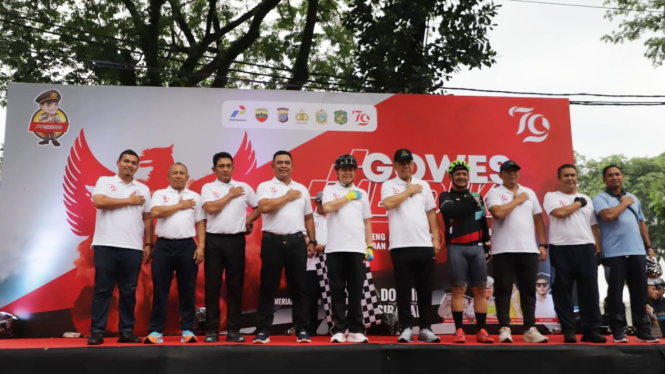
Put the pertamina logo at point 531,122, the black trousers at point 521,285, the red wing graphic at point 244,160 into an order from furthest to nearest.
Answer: the pertamina logo at point 531,122
the red wing graphic at point 244,160
the black trousers at point 521,285

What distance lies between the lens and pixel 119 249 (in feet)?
15.0

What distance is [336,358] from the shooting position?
4215 millimetres

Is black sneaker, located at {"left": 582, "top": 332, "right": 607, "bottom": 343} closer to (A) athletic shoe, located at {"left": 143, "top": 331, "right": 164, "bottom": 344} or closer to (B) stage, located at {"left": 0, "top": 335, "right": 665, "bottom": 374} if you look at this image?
(B) stage, located at {"left": 0, "top": 335, "right": 665, "bottom": 374}

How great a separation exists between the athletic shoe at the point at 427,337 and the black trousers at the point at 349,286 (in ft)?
1.55

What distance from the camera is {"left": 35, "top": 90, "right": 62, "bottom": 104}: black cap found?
5.69m

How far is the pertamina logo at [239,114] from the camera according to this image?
231 inches

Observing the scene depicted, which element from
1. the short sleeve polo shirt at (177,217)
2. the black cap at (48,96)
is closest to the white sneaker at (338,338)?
the short sleeve polo shirt at (177,217)

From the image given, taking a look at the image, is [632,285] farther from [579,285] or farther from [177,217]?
[177,217]

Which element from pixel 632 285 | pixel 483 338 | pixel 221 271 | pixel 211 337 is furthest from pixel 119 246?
pixel 632 285

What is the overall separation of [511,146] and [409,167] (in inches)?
69.9

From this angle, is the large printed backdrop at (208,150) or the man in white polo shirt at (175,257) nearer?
the man in white polo shirt at (175,257)

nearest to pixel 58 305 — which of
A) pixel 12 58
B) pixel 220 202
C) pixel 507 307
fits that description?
pixel 220 202

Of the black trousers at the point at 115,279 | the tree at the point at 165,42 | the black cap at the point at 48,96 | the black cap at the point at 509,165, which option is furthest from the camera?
the tree at the point at 165,42

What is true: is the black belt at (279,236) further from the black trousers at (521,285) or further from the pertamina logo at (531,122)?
the pertamina logo at (531,122)
